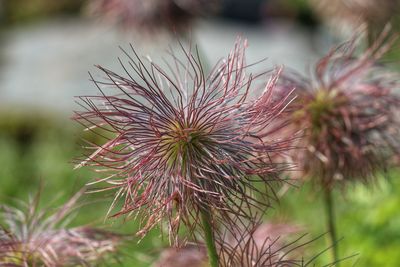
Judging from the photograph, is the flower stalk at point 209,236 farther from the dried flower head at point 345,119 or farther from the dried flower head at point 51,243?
the dried flower head at point 345,119

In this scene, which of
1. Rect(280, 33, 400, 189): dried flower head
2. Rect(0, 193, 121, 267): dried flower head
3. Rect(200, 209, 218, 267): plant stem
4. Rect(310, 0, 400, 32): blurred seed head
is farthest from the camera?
Rect(310, 0, 400, 32): blurred seed head

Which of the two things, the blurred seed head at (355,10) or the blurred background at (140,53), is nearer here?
the blurred background at (140,53)

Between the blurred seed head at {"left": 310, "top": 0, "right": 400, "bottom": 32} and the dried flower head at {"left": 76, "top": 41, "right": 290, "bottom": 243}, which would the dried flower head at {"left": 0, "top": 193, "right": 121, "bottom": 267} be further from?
the blurred seed head at {"left": 310, "top": 0, "right": 400, "bottom": 32}

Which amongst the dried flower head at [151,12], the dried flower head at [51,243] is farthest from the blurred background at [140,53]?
the dried flower head at [51,243]

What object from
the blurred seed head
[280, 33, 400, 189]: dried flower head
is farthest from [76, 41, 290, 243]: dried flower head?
the blurred seed head

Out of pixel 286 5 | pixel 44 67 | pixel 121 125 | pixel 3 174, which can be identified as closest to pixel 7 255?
pixel 121 125
